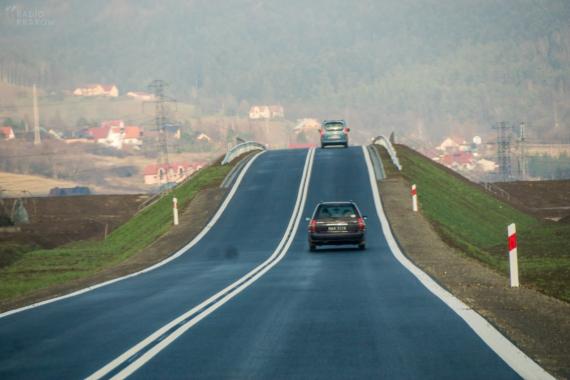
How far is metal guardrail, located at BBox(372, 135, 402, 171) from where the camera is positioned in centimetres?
5909

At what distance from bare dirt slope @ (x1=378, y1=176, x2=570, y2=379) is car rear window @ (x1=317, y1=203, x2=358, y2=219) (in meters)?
1.96

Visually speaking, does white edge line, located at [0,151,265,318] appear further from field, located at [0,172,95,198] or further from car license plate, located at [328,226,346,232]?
field, located at [0,172,95,198]

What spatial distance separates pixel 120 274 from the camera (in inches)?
1154

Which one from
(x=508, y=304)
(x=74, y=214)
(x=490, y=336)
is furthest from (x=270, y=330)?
(x=74, y=214)

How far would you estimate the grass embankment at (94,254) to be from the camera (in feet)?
123

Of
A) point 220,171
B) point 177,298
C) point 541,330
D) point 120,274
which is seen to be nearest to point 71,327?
point 177,298

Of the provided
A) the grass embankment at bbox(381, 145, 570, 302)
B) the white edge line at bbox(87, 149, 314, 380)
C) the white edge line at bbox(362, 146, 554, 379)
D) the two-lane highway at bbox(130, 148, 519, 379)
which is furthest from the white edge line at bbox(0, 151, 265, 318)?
the grass embankment at bbox(381, 145, 570, 302)

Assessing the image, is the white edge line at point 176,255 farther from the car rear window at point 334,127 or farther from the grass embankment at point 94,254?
the car rear window at point 334,127

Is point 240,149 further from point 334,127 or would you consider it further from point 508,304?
point 508,304

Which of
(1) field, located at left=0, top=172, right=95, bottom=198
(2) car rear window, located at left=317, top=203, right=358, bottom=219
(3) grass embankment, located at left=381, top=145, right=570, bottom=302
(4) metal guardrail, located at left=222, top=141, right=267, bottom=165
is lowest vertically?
(3) grass embankment, located at left=381, top=145, right=570, bottom=302

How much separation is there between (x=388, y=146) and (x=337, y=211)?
30731 mm

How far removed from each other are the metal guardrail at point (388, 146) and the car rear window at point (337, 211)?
23.0m

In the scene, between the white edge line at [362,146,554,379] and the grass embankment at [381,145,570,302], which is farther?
the grass embankment at [381,145,570,302]

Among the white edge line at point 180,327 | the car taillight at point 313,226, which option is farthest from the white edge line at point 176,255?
the car taillight at point 313,226
